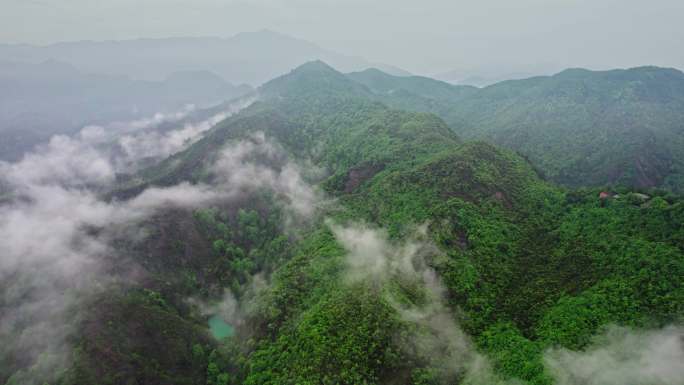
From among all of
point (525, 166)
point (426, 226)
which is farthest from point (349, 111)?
point (426, 226)

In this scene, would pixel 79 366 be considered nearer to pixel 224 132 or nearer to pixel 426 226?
pixel 426 226

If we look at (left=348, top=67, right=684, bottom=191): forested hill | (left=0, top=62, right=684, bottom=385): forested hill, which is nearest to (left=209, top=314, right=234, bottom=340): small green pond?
(left=0, top=62, right=684, bottom=385): forested hill

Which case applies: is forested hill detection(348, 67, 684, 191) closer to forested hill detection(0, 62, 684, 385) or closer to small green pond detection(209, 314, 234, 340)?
forested hill detection(0, 62, 684, 385)

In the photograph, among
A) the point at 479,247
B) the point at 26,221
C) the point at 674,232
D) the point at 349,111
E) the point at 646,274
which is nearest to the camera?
the point at 646,274

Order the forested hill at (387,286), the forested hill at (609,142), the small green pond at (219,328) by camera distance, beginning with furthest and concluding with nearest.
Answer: the forested hill at (609,142)
the small green pond at (219,328)
the forested hill at (387,286)

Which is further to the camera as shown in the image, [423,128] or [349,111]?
[349,111]

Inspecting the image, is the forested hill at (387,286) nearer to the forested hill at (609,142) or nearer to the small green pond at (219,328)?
the small green pond at (219,328)

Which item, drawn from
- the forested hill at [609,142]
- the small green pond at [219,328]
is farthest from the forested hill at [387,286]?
the forested hill at [609,142]
